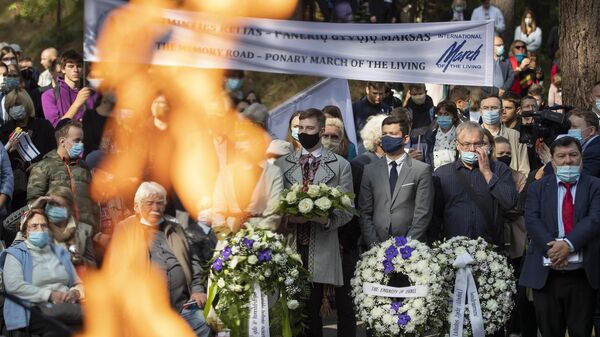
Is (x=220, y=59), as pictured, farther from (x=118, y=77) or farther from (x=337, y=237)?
(x=337, y=237)

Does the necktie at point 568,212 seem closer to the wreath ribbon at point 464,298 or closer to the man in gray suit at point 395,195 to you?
the wreath ribbon at point 464,298

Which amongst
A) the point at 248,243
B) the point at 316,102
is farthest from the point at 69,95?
the point at 248,243

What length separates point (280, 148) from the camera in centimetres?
1298

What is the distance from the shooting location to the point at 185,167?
12898mm

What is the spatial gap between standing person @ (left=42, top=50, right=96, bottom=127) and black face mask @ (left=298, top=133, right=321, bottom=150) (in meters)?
3.15

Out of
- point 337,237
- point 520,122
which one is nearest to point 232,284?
point 337,237

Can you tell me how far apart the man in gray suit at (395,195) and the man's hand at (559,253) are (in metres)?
1.36

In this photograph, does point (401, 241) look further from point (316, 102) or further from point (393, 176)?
point (316, 102)

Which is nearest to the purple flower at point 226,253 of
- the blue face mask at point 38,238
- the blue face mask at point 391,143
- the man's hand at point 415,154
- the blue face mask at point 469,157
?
the blue face mask at point 38,238

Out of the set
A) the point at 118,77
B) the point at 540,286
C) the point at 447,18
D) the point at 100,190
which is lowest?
the point at 540,286

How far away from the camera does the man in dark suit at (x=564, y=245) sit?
11148mm

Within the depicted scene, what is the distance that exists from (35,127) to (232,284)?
3511 millimetres

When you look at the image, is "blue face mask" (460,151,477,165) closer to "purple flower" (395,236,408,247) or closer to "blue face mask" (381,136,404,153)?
"blue face mask" (381,136,404,153)

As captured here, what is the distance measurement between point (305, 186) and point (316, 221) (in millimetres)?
384
